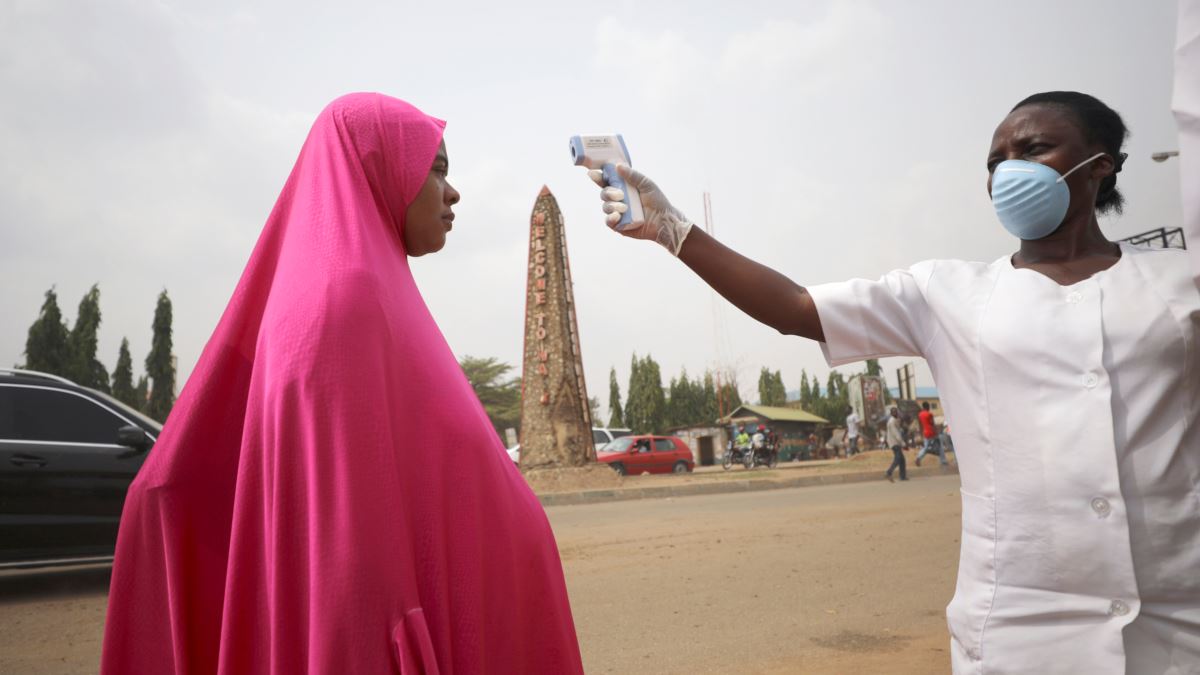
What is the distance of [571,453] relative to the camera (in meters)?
18.5

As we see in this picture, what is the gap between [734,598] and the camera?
5340 millimetres

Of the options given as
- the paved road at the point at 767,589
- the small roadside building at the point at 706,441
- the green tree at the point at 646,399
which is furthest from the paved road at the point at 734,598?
the green tree at the point at 646,399

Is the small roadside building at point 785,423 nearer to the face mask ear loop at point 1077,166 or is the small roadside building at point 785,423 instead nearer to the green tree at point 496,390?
the green tree at point 496,390

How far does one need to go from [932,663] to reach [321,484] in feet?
10.6

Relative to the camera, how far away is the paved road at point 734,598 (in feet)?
13.3

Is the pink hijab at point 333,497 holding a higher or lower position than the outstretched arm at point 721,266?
lower

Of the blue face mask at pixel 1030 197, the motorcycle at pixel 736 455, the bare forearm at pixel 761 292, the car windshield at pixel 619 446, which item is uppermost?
the blue face mask at pixel 1030 197

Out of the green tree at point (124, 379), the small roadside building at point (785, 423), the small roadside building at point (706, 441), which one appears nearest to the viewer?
the green tree at point (124, 379)

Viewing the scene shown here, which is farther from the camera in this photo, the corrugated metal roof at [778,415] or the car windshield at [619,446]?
the corrugated metal roof at [778,415]

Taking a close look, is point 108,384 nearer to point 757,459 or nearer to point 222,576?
point 757,459

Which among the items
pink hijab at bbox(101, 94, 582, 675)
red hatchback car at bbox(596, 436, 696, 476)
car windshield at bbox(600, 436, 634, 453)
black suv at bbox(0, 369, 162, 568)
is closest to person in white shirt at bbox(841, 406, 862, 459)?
red hatchback car at bbox(596, 436, 696, 476)

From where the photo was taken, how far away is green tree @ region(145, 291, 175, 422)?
3484cm

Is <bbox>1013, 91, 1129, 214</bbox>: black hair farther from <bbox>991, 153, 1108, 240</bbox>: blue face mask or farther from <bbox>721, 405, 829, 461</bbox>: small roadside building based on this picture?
<bbox>721, 405, 829, 461</bbox>: small roadside building

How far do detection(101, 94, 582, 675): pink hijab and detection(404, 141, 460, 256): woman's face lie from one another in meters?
0.09
